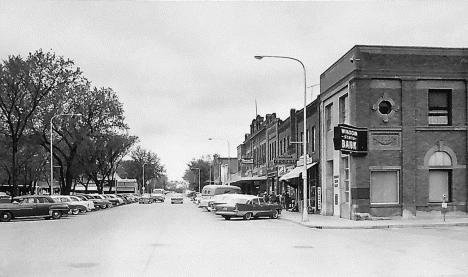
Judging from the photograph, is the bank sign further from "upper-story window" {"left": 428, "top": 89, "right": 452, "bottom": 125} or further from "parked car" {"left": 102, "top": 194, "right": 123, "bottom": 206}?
"parked car" {"left": 102, "top": 194, "right": 123, "bottom": 206}

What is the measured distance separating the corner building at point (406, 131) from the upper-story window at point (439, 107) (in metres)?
0.08

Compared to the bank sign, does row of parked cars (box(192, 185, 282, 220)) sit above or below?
below

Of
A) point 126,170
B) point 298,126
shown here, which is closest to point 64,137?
point 298,126

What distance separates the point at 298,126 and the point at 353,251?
29.5m

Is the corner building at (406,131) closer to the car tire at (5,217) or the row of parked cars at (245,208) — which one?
the row of parked cars at (245,208)

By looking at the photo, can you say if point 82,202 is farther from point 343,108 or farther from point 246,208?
point 343,108

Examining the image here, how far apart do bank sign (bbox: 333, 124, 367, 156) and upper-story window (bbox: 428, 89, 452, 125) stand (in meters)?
4.20

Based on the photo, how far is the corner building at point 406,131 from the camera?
29.7m

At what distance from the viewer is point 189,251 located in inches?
613

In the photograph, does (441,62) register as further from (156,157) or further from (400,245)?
(156,157)

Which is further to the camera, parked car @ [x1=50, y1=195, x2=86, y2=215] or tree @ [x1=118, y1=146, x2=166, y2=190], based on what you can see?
tree @ [x1=118, y1=146, x2=166, y2=190]

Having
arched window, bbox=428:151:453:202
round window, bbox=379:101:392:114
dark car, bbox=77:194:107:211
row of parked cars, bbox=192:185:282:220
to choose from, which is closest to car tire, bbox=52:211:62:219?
row of parked cars, bbox=192:185:282:220

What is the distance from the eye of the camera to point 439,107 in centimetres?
3083

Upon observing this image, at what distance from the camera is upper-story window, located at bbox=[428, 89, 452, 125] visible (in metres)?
30.6
